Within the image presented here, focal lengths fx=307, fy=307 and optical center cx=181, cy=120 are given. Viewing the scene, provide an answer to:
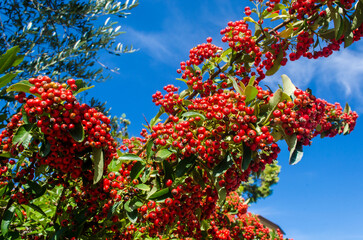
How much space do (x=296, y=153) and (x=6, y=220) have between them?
9.22 ft

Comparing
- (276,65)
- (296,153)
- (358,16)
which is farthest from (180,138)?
(358,16)

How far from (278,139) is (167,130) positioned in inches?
41.3

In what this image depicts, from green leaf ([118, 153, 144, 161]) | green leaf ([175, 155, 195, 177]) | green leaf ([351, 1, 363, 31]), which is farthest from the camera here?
green leaf ([351, 1, 363, 31])

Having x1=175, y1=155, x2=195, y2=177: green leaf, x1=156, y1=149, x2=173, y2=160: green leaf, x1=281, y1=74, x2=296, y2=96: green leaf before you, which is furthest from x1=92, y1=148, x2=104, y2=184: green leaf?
x1=281, y1=74, x2=296, y2=96: green leaf

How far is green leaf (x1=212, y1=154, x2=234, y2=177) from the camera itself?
2.69 m

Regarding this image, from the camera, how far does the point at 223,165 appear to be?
2.74 m

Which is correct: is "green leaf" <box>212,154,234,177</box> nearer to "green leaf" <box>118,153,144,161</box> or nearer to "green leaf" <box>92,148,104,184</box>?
"green leaf" <box>118,153,144,161</box>

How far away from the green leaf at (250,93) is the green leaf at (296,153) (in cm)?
56

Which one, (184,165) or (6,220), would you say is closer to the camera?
(184,165)

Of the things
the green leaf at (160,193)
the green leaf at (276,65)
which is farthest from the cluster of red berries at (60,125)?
the green leaf at (276,65)

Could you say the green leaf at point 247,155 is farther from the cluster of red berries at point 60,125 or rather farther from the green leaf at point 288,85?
the cluster of red berries at point 60,125

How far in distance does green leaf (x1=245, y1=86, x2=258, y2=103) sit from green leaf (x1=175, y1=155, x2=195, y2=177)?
75 centimetres

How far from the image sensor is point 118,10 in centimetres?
1012

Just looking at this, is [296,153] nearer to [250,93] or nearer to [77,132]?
[250,93]
